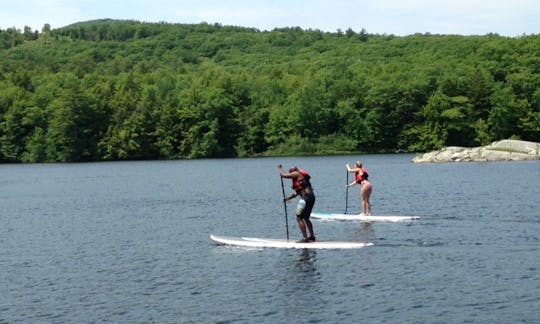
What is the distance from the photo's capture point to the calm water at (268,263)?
24406 mm

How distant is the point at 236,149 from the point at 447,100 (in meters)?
36.8

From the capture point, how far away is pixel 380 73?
153500mm

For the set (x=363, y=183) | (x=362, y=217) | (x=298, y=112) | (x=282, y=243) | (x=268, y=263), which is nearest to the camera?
(x=268, y=263)

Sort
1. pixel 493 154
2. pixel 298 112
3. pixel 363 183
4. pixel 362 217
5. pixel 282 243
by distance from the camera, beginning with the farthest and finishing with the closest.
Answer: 1. pixel 298 112
2. pixel 493 154
3. pixel 362 217
4. pixel 363 183
5. pixel 282 243

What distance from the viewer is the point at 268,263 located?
31703 millimetres

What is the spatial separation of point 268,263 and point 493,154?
7452 centimetres

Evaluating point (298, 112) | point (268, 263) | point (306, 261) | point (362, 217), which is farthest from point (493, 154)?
point (268, 263)

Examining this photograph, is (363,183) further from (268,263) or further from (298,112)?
(298,112)

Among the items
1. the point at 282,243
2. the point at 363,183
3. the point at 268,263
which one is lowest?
the point at 268,263

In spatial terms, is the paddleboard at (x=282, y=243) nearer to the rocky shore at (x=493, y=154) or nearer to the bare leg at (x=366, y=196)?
the bare leg at (x=366, y=196)

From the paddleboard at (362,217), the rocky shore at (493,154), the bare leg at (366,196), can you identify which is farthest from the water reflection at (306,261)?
the rocky shore at (493,154)

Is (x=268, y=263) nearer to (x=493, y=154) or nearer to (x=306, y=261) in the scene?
(x=306, y=261)

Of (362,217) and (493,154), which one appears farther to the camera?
(493,154)

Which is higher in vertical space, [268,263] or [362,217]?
[362,217]
